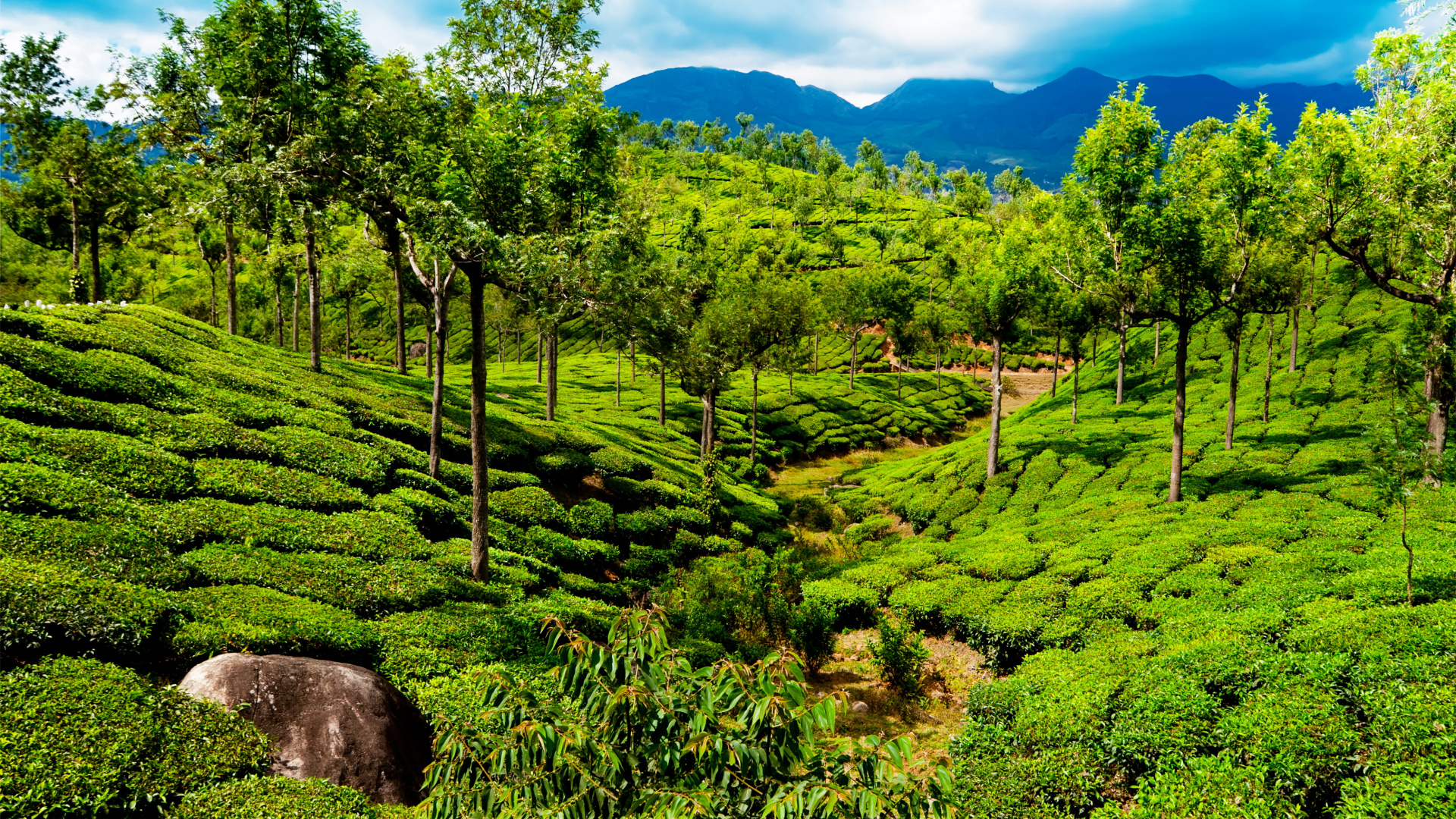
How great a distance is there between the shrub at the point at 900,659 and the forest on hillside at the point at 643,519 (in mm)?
87

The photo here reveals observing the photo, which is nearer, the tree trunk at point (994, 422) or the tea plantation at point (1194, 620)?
the tea plantation at point (1194, 620)

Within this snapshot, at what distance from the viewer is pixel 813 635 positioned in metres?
18.5

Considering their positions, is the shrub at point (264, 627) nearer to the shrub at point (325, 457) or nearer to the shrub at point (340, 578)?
the shrub at point (340, 578)

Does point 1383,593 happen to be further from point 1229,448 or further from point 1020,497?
point 1229,448

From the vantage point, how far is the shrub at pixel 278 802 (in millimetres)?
7648

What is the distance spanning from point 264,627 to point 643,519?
1544 cm

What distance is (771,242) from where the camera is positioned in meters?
138

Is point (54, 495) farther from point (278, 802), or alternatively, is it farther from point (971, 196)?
point (971, 196)

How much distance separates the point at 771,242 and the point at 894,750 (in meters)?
139

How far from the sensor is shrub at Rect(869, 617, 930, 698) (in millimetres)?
16328

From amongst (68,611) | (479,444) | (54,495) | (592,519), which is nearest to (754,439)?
(592,519)

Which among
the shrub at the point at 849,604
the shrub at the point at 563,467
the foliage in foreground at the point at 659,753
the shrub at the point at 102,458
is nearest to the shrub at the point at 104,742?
the foliage in foreground at the point at 659,753

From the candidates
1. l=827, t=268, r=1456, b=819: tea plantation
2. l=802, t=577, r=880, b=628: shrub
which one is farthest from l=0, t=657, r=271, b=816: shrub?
l=802, t=577, r=880, b=628: shrub

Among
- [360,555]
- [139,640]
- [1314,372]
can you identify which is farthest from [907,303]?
[139,640]
